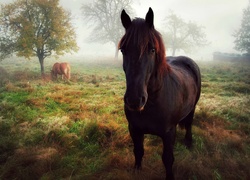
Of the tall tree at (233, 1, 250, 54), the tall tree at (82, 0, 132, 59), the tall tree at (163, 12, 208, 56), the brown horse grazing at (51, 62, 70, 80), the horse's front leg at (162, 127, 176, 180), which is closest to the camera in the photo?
the horse's front leg at (162, 127, 176, 180)

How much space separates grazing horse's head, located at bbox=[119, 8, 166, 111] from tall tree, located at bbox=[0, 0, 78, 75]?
1309 cm

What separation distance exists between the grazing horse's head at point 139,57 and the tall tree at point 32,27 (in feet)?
42.9

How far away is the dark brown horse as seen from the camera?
183 centimetres

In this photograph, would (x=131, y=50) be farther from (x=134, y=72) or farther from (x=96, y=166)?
(x=96, y=166)

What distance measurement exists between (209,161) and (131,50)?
253 cm

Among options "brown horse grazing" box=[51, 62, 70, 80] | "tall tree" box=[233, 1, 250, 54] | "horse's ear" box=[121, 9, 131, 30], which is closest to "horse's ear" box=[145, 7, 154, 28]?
"horse's ear" box=[121, 9, 131, 30]

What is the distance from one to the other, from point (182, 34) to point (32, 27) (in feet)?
104

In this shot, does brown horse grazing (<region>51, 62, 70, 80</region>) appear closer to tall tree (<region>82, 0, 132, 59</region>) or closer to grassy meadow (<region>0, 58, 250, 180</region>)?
grassy meadow (<region>0, 58, 250, 180</region>)

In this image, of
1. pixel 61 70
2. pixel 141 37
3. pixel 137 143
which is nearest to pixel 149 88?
pixel 141 37

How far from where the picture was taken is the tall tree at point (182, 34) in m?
36.4

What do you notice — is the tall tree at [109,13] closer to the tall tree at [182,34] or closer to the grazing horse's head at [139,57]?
the tall tree at [182,34]

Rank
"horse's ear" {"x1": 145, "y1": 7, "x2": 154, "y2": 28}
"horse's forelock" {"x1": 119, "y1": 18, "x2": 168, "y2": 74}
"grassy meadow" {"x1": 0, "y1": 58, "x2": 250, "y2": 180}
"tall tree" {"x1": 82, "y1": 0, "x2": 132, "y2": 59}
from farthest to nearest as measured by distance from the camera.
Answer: "tall tree" {"x1": 82, "y1": 0, "x2": 132, "y2": 59} < "grassy meadow" {"x1": 0, "y1": 58, "x2": 250, "y2": 180} < "horse's ear" {"x1": 145, "y1": 7, "x2": 154, "y2": 28} < "horse's forelock" {"x1": 119, "y1": 18, "x2": 168, "y2": 74}

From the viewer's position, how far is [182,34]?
126 feet

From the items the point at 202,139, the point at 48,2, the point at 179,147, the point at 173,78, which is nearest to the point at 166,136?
the point at 173,78
